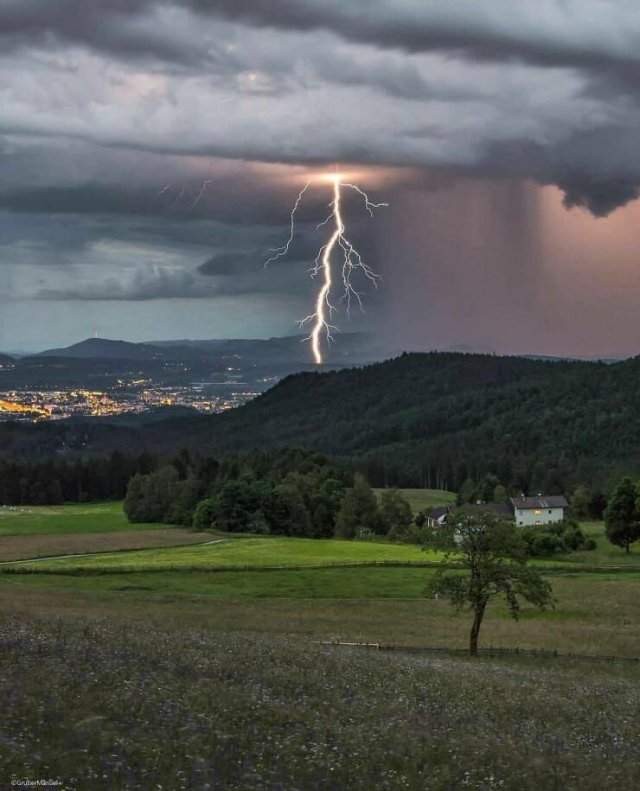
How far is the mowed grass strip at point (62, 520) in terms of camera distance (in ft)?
416

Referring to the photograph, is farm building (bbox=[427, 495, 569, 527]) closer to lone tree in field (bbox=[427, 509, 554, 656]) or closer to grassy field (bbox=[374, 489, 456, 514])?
grassy field (bbox=[374, 489, 456, 514])

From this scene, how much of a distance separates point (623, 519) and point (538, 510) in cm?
5747

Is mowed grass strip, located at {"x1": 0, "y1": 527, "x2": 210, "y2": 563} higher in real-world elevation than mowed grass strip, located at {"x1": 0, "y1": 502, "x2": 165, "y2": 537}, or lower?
higher

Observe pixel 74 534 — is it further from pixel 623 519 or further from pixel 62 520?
pixel 623 519

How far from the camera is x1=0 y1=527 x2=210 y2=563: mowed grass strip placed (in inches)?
3762

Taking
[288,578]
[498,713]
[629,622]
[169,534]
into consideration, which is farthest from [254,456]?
[498,713]

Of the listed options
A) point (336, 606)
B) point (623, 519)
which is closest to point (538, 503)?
point (623, 519)

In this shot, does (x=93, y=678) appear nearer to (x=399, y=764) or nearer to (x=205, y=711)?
(x=205, y=711)

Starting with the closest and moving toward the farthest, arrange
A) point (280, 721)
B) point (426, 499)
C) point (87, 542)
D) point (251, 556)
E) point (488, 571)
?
point (280, 721) < point (488, 571) < point (251, 556) < point (87, 542) < point (426, 499)

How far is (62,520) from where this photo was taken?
142 meters

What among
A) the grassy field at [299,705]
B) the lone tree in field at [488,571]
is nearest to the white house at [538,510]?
the grassy field at [299,705]

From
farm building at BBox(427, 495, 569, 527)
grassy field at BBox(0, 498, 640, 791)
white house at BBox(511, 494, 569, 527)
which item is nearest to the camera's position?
grassy field at BBox(0, 498, 640, 791)

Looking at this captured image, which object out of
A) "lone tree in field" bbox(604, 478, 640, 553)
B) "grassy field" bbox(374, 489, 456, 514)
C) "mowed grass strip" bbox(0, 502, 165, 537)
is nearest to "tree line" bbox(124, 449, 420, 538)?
"mowed grass strip" bbox(0, 502, 165, 537)

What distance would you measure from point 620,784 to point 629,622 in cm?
3621
